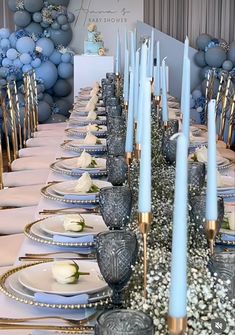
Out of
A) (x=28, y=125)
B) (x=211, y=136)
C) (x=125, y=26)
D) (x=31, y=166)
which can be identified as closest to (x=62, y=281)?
(x=211, y=136)

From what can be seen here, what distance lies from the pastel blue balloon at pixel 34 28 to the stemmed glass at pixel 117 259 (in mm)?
7447

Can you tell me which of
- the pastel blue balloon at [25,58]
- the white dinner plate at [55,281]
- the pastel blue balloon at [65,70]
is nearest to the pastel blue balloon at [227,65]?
the pastel blue balloon at [65,70]

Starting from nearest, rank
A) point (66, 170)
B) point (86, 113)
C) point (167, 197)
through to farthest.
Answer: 1. point (167, 197)
2. point (66, 170)
3. point (86, 113)

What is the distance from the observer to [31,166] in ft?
12.9

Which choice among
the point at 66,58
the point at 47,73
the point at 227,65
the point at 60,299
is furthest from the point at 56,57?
the point at 60,299

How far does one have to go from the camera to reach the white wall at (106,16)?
930 cm

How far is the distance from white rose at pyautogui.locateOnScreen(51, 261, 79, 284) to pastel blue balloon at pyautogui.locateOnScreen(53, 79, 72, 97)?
732cm

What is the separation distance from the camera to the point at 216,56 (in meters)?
8.41

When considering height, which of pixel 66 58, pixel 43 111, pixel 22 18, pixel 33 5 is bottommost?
pixel 43 111

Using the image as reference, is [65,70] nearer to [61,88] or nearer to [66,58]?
[66,58]

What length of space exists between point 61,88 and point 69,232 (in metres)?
7.01

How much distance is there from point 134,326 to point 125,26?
862cm

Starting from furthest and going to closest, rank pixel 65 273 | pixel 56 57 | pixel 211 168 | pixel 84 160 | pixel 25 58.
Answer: pixel 56 57
pixel 25 58
pixel 84 160
pixel 65 273
pixel 211 168

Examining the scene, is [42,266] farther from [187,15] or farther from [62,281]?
[187,15]
